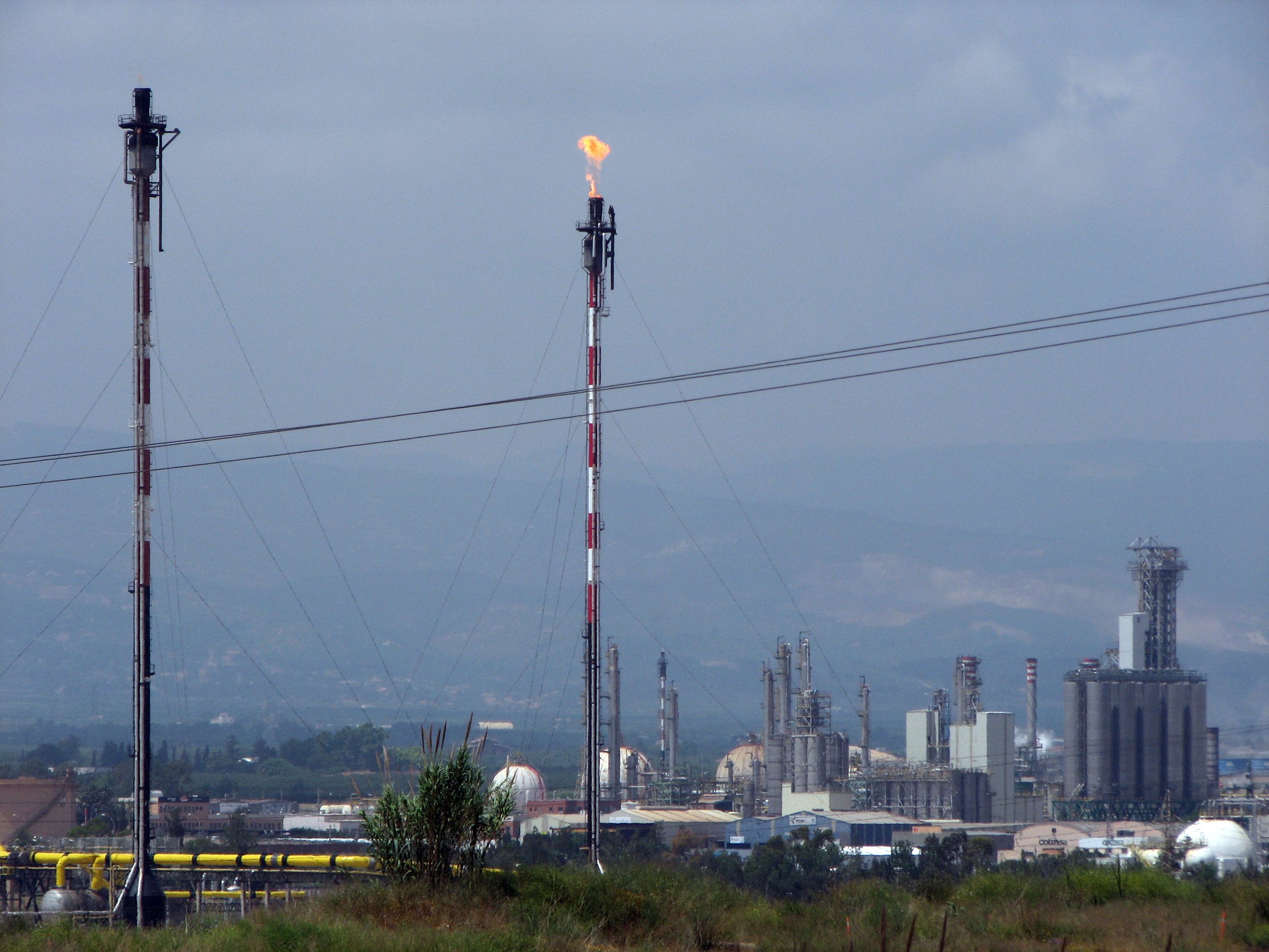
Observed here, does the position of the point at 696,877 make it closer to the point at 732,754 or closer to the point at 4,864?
the point at 4,864

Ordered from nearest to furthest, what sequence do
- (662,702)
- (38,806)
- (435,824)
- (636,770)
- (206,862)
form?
(435,824) < (206,862) < (38,806) < (636,770) < (662,702)

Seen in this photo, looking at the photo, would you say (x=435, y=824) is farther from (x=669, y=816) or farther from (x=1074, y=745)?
(x=1074, y=745)

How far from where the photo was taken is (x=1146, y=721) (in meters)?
98.4

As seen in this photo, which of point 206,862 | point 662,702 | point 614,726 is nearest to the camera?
point 206,862

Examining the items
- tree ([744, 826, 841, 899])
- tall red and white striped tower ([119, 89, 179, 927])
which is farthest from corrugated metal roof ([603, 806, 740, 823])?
tall red and white striped tower ([119, 89, 179, 927])

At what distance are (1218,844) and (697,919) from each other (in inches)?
1777

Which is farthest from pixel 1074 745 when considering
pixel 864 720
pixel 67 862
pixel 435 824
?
pixel 435 824

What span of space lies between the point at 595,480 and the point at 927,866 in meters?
31.3

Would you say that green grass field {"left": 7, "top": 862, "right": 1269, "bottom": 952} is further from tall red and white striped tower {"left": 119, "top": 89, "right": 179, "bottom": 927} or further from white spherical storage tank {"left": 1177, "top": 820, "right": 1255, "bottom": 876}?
white spherical storage tank {"left": 1177, "top": 820, "right": 1255, "bottom": 876}

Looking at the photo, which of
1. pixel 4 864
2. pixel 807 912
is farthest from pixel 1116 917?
pixel 4 864

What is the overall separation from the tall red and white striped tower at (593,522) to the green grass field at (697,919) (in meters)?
3.71

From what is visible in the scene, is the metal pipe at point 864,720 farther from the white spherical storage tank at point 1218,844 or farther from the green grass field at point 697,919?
the green grass field at point 697,919

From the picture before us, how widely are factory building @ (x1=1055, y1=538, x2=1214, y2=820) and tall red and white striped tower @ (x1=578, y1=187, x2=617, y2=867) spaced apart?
259ft

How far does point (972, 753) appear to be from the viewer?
9856cm
